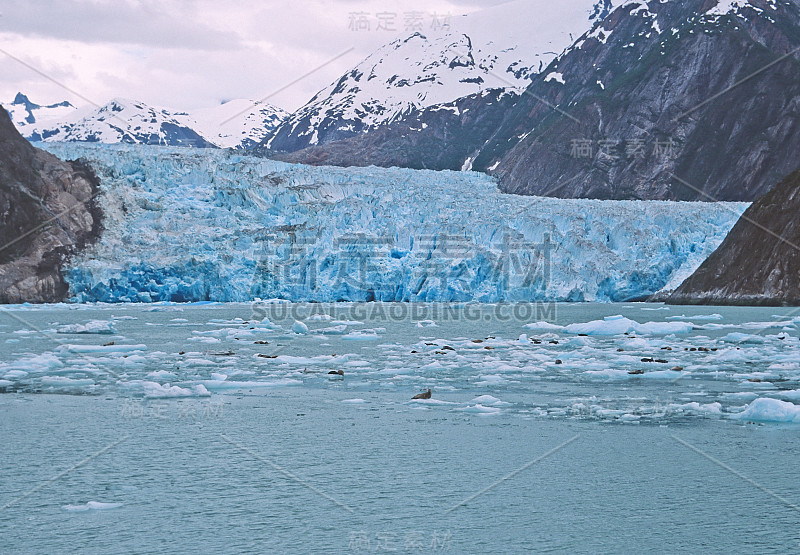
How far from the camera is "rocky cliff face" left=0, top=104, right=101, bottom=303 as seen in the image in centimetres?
3561

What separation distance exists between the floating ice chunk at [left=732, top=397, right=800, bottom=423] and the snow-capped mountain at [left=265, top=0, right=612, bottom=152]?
81.7 m

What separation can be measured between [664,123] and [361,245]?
38.8 metres

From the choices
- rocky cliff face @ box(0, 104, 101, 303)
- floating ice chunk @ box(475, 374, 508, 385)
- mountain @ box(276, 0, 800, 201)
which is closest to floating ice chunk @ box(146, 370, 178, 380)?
floating ice chunk @ box(475, 374, 508, 385)

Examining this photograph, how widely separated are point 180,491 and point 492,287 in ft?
92.7

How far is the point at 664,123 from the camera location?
64438 mm

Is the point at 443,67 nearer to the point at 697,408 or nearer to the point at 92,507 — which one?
the point at 697,408

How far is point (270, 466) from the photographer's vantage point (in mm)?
7668

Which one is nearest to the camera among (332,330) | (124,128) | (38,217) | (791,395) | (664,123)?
(791,395)

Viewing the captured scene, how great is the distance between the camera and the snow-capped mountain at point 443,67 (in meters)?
94.1

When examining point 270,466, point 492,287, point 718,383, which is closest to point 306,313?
point 492,287

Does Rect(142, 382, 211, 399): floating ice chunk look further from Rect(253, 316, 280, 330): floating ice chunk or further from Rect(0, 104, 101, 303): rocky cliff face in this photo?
Rect(0, 104, 101, 303): rocky cliff face

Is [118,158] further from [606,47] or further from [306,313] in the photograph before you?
[606,47]

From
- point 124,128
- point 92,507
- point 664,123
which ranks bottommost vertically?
point 92,507

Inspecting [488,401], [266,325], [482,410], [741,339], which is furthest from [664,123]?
[482,410]
